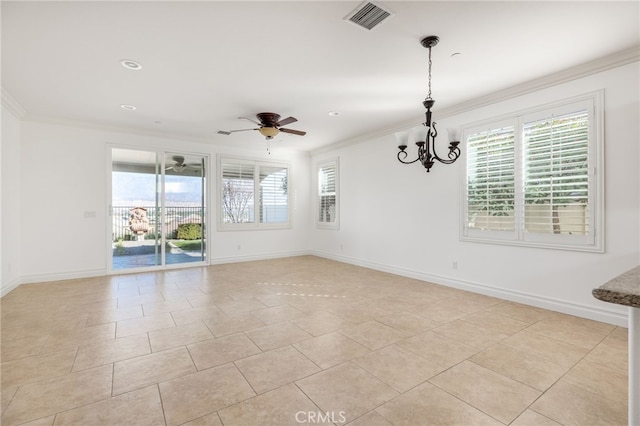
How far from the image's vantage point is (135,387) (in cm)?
199

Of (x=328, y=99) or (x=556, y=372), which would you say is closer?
(x=556, y=372)

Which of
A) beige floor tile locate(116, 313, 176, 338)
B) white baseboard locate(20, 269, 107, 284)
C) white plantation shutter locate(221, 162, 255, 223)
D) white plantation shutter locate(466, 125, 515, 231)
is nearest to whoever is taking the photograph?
beige floor tile locate(116, 313, 176, 338)

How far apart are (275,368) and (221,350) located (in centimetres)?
57

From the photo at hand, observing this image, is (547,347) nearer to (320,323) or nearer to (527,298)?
(527,298)

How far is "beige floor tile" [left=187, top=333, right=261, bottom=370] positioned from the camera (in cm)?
233

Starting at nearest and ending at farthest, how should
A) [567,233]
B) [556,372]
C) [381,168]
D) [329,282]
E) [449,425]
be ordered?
[449,425]
[556,372]
[567,233]
[329,282]
[381,168]

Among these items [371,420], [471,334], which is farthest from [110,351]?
[471,334]

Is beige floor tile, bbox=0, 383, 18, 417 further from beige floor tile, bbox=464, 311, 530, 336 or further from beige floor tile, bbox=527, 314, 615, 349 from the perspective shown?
beige floor tile, bbox=527, 314, 615, 349

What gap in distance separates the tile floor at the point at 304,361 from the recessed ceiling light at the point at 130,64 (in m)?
2.67

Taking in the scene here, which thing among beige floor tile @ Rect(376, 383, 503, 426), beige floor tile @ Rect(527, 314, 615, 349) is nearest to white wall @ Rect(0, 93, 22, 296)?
beige floor tile @ Rect(376, 383, 503, 426)

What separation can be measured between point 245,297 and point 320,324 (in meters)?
1.38

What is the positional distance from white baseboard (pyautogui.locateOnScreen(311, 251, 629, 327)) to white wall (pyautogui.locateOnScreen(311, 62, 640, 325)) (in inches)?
0.4

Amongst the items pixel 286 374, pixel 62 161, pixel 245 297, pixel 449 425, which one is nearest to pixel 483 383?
pixel 449 425

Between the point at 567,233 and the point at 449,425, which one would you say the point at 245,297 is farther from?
the point at 567,233
